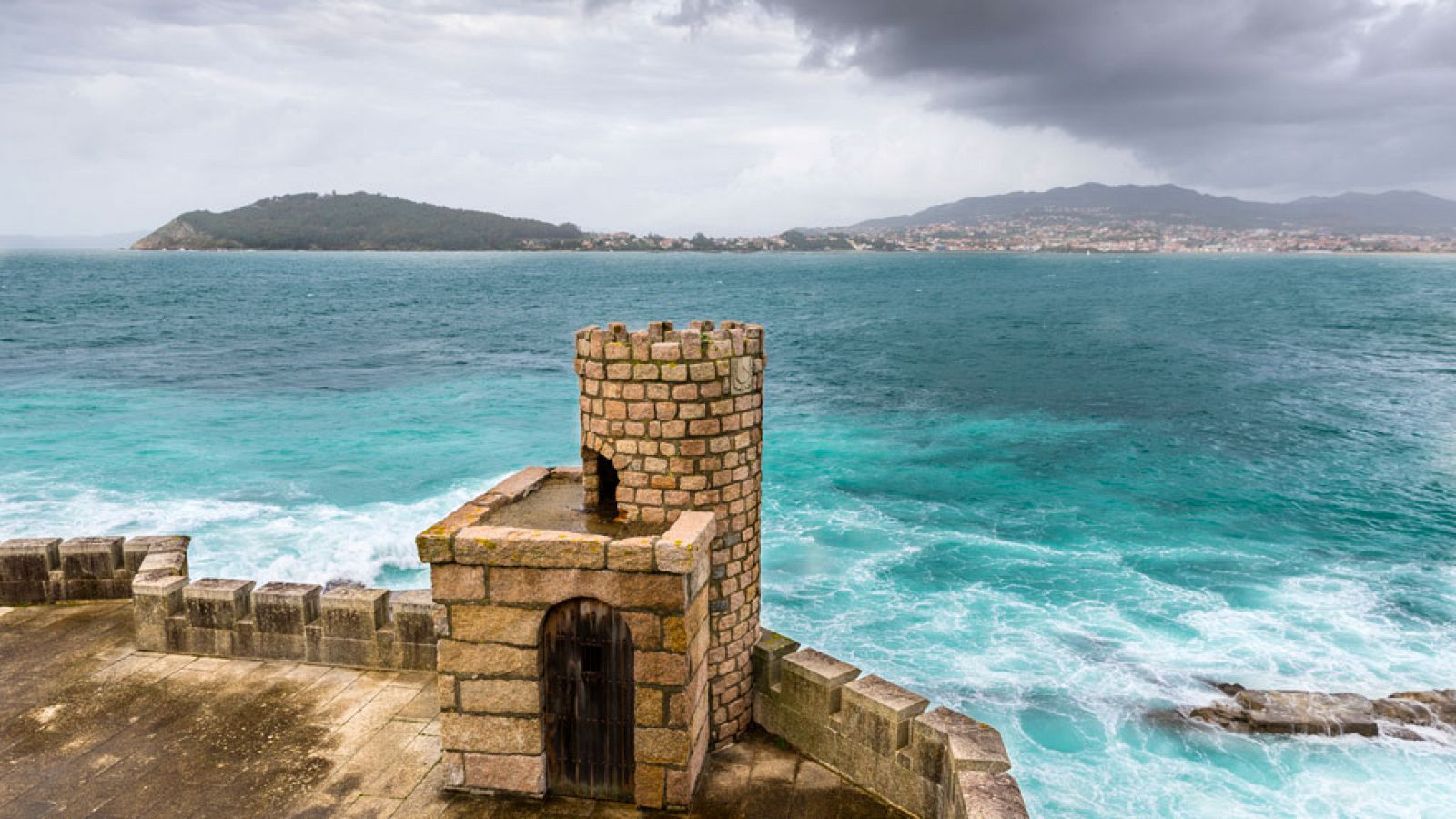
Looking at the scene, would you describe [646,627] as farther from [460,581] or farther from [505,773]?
[505,773]

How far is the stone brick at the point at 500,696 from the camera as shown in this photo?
25.6 feet

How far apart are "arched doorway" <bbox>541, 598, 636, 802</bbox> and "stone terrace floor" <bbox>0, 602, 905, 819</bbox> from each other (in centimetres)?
24

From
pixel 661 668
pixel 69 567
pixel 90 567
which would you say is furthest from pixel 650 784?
pixel 69 567

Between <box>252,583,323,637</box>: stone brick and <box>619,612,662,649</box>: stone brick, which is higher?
<box>619,612,662,649</box>: stone brick

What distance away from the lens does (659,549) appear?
7.30 metres

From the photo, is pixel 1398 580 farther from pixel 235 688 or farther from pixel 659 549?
pixel 235 688

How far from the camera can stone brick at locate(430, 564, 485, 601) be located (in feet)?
24.9

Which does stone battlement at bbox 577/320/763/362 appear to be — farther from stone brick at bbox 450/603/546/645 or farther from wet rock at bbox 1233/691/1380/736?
wet rock at bbox 1233/691/1380/736

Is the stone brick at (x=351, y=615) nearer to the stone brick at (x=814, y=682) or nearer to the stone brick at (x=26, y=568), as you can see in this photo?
the stone brick at (x=26, y=568)

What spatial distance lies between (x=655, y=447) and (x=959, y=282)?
143973 millimetres

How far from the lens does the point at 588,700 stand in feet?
26.0

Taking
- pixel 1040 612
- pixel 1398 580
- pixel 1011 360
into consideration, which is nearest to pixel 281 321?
pixel 1011 360

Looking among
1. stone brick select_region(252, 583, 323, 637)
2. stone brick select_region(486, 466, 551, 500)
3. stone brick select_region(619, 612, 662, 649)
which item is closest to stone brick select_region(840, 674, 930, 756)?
stone brick select_region(619, 612, 662, 649)

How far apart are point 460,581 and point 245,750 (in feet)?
10.2
